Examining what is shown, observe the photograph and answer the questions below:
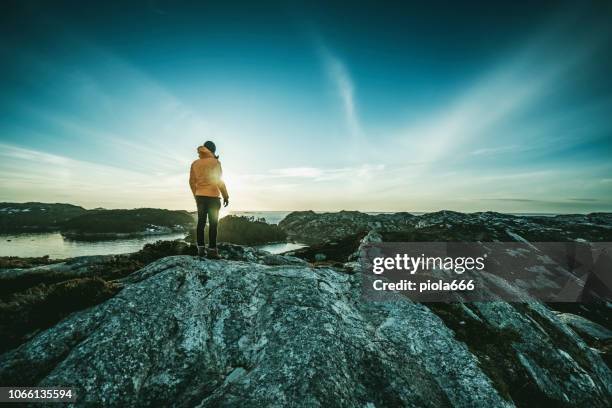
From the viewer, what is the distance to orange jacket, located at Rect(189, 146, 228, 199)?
→ 1273 centimetres

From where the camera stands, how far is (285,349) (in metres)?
7.85

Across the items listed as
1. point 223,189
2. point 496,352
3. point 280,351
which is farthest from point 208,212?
point 496,352

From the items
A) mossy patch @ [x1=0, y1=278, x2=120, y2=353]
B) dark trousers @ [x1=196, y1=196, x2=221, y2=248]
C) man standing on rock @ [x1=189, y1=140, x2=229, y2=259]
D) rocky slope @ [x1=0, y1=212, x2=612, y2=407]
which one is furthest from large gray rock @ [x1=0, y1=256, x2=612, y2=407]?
man standing on rock @ [x1=189, y1=140, x2=229, y2=259]

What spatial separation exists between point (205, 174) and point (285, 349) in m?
8.79

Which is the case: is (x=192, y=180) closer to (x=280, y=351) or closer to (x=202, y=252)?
(x=202, y=252)

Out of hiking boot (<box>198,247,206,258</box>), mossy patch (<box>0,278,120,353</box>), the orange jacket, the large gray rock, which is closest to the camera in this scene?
the large gray rock

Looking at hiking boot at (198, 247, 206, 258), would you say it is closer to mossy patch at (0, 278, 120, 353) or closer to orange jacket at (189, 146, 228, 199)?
orange jacket at (189, 146, 228, 199)

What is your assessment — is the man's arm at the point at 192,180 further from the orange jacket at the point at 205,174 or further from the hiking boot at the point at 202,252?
the hiking boot at the point at 202,252

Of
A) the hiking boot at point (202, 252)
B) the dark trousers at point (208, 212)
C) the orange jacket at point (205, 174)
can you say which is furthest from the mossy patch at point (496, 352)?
the orange jacket at point (205, 174)

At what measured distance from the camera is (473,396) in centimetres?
762

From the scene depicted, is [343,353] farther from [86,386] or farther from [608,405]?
[608,405]

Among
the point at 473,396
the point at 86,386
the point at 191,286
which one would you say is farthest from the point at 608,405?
the point at 86,386

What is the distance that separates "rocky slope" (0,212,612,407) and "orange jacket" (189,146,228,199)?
345 cm

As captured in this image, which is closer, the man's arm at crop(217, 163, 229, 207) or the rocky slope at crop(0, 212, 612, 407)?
the rocky slope at crop(0, 212, 612, 407)
